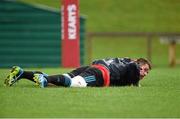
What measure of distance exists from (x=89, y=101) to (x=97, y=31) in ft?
78.5

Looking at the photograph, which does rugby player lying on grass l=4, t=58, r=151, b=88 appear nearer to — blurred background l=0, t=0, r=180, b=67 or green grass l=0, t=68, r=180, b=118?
green grass l=0, t=68, r=180, b=118

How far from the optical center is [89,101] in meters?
9.73

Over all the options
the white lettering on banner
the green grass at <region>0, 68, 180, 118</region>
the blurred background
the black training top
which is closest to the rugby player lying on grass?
the black training top

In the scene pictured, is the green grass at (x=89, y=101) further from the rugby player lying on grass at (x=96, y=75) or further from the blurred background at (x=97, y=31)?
the blurred background at (x=97, y=31)

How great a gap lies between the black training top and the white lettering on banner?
278 inches

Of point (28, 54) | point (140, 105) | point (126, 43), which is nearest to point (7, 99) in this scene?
point (140, 105)

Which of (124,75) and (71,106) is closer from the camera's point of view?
(71,106)

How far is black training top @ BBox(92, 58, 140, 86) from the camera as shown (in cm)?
1103

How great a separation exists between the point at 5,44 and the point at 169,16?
1390 centimetres

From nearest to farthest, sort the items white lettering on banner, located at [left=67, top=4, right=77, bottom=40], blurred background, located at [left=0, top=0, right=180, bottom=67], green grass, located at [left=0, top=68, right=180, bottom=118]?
1. green grass, located at [left=0, top=68, right=180, bottom=118]
2. white lettering on banner, located at [left=67, top=4, right=77, bottom=40]
3. blurred background, located at [left=0, top=0, right=180, bottom=67]

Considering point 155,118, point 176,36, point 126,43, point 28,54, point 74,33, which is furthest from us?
point 126,43

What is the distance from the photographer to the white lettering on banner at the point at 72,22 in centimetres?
1827

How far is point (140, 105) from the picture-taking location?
9453 millimetres

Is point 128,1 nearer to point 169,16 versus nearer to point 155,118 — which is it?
point 169,16
